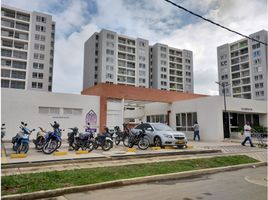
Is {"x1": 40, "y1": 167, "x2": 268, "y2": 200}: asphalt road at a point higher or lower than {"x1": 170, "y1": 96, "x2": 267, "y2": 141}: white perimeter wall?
lower

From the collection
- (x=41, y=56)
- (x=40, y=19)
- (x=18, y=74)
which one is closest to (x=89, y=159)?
(x=18, y=74)

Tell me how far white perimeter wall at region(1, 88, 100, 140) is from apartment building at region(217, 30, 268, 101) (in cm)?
5100

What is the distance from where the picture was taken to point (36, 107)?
61.4ft

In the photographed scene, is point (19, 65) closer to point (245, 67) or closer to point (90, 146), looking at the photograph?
point (90, 146)

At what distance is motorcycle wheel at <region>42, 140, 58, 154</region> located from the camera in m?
11.0

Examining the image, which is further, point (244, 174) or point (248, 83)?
point (248, 83)

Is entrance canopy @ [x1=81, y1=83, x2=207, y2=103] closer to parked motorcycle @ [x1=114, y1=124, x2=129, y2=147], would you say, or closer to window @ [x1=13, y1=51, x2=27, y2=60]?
parked motorcycle @ [x1=114, y1=124, x2=129, y2=147]

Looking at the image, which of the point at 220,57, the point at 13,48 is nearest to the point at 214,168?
the point at 13,48

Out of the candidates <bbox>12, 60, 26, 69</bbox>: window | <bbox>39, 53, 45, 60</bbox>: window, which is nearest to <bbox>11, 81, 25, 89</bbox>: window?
<bbox>12, 60, 26, 69</bbox>: window

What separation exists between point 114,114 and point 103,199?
16.9 meters

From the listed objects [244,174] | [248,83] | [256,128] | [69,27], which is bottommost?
[244,174]

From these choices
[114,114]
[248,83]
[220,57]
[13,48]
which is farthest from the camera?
[220,57]

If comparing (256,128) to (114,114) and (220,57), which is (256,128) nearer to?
(114,114)

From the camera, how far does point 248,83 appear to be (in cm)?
7069
